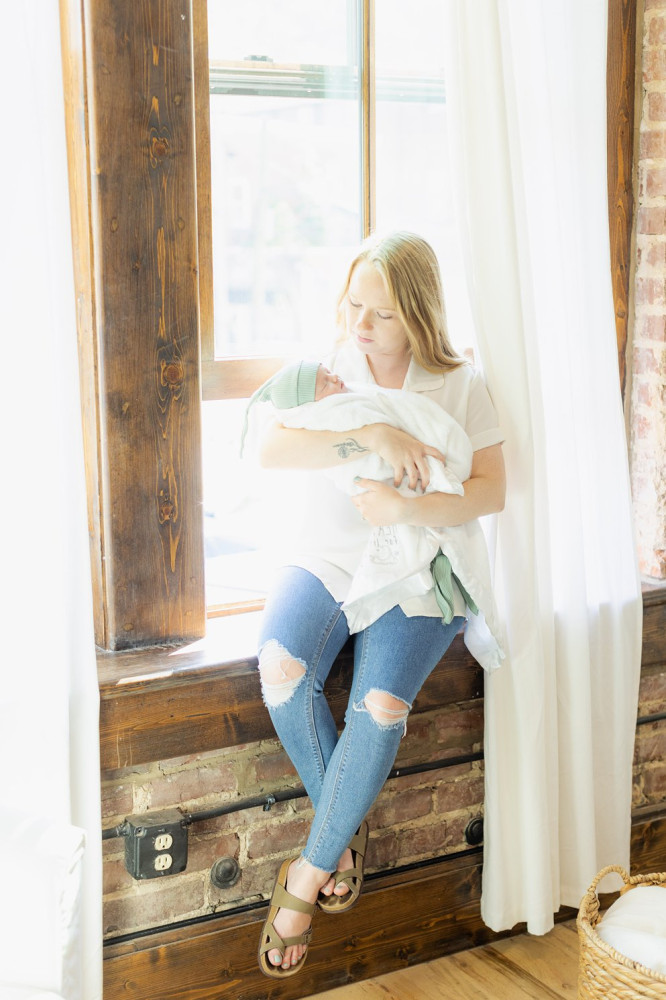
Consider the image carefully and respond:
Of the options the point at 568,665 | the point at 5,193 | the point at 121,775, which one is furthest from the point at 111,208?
the point at 568,665

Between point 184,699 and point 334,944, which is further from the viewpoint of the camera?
point 334,944

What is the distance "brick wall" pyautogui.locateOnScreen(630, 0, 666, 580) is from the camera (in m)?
2.53

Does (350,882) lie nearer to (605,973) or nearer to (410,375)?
(605,973)

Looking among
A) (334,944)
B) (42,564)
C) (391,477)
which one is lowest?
(334,944)

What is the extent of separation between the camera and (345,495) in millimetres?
2178

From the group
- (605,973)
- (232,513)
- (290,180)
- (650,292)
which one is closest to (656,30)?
(650,292)

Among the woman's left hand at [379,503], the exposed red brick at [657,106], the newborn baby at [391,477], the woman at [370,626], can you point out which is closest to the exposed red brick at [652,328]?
the exposed red brick at [657,106]

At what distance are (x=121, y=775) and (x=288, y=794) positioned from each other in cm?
37

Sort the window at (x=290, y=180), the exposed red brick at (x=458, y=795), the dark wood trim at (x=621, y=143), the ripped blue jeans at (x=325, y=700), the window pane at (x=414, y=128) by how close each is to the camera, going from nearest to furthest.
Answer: the ripped blue jeans at (x=325, y=700), the window at (x=290, y=180), the window pane at (x=414, y=128), the exposed red brick at (x=458, y=795), the dark wood trim at (x=621, y=143)

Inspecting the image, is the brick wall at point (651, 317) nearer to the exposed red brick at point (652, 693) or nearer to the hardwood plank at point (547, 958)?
the exposed red brick at point (652, 693)

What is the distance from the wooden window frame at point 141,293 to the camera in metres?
1.91

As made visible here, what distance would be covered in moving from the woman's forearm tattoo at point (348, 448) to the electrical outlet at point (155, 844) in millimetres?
784

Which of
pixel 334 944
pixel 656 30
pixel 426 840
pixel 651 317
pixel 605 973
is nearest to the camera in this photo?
pixel 605 973

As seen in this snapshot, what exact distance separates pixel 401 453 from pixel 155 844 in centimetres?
89
